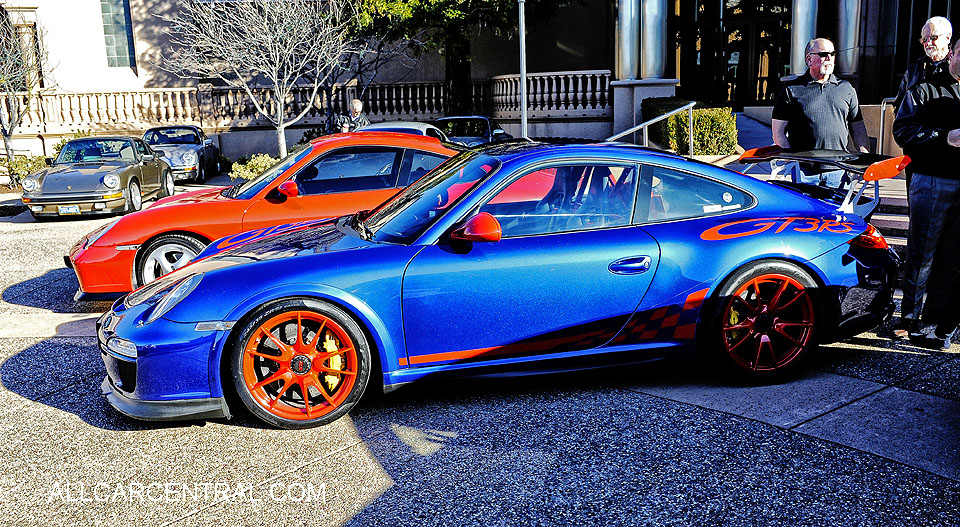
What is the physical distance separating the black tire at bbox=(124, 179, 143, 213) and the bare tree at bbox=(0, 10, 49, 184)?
687 cm

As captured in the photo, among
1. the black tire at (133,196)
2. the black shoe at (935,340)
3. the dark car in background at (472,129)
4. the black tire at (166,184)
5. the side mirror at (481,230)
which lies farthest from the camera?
the black tire at (166,184)

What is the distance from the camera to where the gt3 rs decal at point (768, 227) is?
4812mm

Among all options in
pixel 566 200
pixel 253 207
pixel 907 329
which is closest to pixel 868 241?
pixel 907 329

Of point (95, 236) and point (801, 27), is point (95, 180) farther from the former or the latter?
point (801, 27)

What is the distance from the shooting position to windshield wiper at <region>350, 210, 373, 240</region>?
16.2 feet

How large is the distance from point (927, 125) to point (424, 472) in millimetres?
3839

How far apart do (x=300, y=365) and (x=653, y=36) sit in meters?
17.9

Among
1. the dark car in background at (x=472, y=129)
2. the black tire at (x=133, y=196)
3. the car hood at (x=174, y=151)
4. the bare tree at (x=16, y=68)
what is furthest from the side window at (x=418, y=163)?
Answer: the bare tree at (x=16, y=68)

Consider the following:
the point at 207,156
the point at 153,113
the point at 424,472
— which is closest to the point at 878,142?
the point at 424,472

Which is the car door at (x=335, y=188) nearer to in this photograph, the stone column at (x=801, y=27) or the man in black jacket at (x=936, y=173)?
the man in black jacket at (x=936, y=173)

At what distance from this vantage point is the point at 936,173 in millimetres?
5312

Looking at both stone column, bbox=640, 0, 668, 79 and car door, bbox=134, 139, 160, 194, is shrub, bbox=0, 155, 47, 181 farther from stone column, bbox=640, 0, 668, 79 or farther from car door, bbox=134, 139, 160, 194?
stone column, bbox=640, 0, 668, 79

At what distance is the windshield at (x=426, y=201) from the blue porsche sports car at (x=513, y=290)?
0.06ft

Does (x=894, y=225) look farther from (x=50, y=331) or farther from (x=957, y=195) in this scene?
(x=50, y=331)
